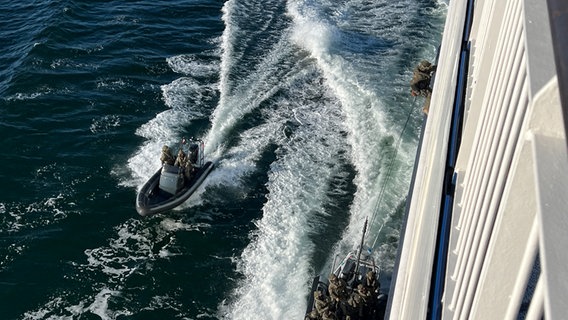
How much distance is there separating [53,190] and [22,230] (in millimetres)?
2075

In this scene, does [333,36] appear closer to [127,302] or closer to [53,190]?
[53,190]

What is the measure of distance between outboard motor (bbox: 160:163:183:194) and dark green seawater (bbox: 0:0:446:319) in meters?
0.88

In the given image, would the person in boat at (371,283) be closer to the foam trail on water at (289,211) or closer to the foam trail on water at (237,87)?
the foam trail on water at (289,211)

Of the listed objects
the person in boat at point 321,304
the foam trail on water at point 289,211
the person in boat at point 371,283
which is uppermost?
the person in boat at point 371,283

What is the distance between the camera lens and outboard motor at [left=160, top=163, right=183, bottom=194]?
22438mm

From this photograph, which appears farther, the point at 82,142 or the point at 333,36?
the point at 333,36

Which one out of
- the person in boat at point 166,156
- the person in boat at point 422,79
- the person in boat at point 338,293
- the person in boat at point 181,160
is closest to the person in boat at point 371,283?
the person in boat at point 338,293

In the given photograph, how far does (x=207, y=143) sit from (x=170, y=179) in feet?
11.4

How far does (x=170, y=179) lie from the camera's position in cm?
2247

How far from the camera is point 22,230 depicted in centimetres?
2153

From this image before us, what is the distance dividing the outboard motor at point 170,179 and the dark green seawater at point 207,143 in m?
0.88

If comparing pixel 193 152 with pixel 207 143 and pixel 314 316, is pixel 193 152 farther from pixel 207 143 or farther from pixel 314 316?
pixel 314 316

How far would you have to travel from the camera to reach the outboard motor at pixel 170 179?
22438mm

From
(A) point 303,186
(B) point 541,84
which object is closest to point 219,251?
(A) point 303,186
